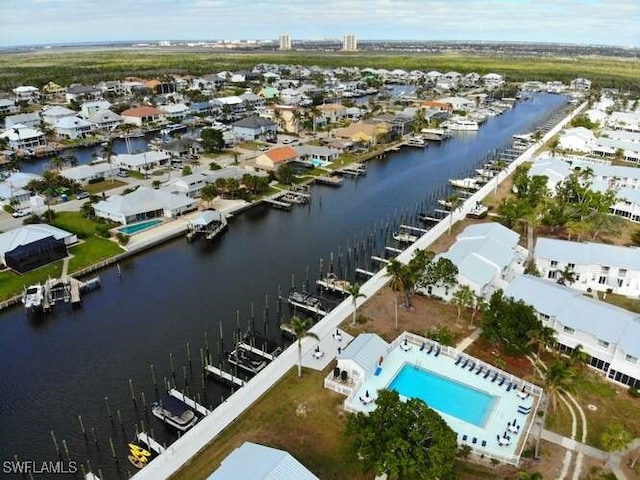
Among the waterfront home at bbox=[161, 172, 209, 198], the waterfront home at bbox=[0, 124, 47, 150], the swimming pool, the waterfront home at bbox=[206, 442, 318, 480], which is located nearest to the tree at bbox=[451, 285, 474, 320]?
the waterfront home at bbox=[206, 442, 318, 480]

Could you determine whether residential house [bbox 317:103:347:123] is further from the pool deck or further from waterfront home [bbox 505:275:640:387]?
the pool deck

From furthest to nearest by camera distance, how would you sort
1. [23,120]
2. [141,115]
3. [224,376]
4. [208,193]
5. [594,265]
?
[141,115] < [23,120] < [208,193] < [594,265] < [224,376]

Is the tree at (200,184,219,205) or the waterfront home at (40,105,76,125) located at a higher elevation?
the waterfront home at (40,105,76,125)

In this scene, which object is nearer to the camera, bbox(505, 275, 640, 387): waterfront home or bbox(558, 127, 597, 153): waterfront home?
bbox(505, 275, 640, 387): waterfront home

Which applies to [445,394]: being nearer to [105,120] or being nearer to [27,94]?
[105,120]

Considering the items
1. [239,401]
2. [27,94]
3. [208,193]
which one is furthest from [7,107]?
[239,401]

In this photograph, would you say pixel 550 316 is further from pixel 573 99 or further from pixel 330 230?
pixel 573 99

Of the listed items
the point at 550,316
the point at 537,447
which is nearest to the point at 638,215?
the point at 550,316
